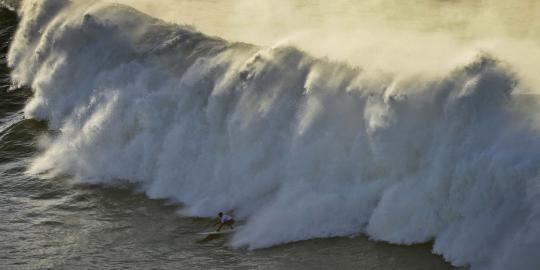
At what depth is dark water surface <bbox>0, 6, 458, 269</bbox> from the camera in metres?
18.4

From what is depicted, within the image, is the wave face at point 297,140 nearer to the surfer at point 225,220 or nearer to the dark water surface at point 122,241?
the surfer at point 225,220

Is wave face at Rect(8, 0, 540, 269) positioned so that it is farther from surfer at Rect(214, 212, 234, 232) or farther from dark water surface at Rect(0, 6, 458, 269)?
dark water surface at Rect(0, 6, 458, 269)

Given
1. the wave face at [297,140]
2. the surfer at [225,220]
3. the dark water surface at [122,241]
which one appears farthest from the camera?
the surfer at [225,220]

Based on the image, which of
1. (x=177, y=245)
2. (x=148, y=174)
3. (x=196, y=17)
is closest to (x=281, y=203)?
(x=177, y=245)

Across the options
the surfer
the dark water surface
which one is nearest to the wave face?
the surfer

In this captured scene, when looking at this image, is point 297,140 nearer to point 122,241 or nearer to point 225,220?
point 225,220

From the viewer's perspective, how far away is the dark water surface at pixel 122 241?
1836cm

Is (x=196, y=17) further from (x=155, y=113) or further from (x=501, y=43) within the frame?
(x=501, y=43)

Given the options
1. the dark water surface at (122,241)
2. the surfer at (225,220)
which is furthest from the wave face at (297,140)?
the dark water surface at (122,241)

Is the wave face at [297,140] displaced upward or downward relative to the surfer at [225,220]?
upward

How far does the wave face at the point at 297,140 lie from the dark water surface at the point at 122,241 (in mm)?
436

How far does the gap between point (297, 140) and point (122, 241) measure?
14.9ft

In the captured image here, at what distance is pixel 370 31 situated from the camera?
78.6ft

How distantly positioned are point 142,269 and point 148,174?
4.85m
